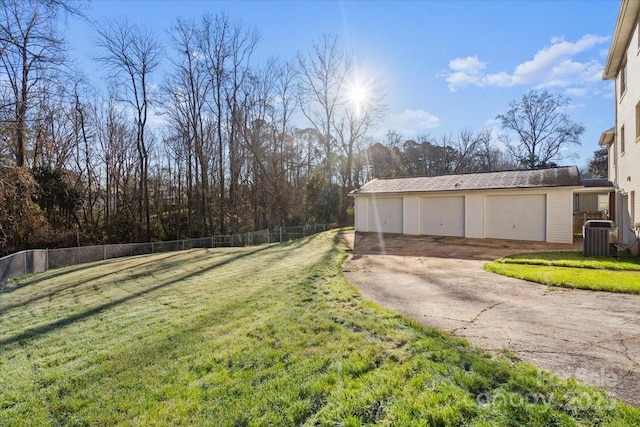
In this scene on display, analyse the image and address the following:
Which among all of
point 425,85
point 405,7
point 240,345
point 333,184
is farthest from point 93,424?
point 333,184

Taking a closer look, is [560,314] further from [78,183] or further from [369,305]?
[78,183]

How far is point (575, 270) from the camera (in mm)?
7191

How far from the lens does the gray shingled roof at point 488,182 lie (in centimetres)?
1274

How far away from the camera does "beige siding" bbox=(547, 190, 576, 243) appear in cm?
1212

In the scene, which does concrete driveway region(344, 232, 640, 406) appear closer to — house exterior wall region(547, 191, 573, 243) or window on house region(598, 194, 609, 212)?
house exterior wall region(547, 191, 573, 243)

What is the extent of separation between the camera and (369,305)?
4.99 m

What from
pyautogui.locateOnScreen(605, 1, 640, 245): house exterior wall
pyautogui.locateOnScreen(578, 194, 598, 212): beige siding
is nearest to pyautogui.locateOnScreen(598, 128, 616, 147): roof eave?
pyautogui.locateOnScreen(605, 1, 640, 245): house exterior wall

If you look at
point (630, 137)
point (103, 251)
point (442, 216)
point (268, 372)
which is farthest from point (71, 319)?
point (630, 137)

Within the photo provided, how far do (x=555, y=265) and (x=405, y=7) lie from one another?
8.78 metres

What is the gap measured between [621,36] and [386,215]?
10.8m

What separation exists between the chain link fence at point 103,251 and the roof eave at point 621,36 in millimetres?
15431

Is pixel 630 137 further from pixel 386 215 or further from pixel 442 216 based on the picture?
pixel 386 215

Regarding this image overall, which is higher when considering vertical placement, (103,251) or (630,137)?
(630,137)

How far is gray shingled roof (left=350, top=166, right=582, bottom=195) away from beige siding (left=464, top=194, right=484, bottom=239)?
50 centimetres
